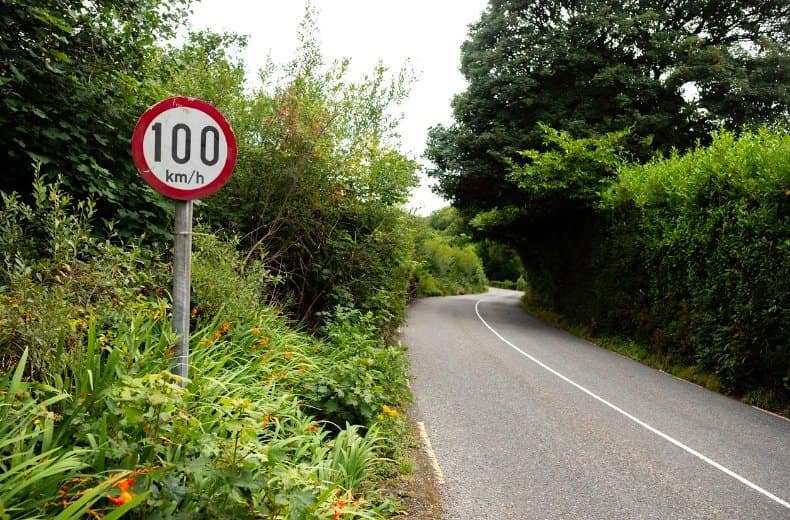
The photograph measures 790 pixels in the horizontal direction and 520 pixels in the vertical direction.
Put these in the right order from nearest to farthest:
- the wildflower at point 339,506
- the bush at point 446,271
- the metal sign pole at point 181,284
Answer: the wildflower at point 339,506 < the metal sign pole at point 181,284 < the bush at point 446,271

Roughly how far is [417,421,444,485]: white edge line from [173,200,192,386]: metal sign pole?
8.86ft

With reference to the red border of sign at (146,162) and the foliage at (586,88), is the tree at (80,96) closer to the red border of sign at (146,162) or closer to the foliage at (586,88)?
Result: the red border of sign at (146,162)

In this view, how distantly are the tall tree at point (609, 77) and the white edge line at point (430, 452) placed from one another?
12.9 metres

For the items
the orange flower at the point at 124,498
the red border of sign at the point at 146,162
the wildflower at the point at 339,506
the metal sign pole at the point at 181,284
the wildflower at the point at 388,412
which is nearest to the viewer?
the orange flower at the point at 124,498

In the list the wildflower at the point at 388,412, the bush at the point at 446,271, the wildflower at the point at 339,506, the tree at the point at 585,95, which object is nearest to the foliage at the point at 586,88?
the tree at the point at 585,95

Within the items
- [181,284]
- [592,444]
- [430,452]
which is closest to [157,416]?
[181,284]

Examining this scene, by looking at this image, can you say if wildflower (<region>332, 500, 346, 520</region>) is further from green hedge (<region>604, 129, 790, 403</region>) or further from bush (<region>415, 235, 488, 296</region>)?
bush (<region>415, 235, 488, 296</region>)

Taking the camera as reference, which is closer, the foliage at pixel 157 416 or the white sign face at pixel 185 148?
the foliage at pixel 157 416

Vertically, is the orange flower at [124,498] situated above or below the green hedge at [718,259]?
below

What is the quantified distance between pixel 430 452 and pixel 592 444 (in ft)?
6.43

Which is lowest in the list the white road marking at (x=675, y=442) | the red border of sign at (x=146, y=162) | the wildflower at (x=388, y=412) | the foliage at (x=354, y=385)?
the white road marking at (x=675, y=442)

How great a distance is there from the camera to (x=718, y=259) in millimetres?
9914

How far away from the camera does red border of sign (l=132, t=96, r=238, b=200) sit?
303 centimetres

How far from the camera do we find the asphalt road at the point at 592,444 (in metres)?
4.53
